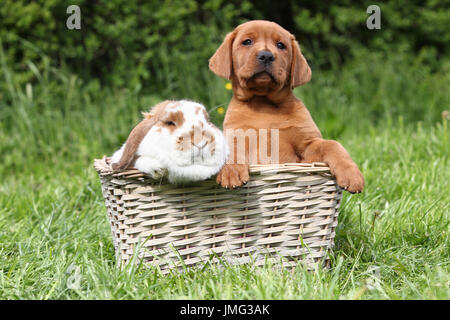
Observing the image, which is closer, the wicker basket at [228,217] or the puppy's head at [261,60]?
the wicker basket at [228,217]

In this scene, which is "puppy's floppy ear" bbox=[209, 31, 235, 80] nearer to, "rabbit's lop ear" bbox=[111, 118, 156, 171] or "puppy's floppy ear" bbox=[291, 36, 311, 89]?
"puppy's floppy ear" bbox=[291, 36, 311, 89]

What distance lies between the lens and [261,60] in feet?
7.00

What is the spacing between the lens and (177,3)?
474 cm

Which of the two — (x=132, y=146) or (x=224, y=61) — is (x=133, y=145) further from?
(x=224, y=61)

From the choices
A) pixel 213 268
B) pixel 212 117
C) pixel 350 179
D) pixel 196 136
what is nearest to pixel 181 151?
pixel 196 136

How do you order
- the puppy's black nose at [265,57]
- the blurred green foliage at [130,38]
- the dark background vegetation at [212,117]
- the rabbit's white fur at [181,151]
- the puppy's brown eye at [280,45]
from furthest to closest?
the blurred green foliage at [130,38] → the puppy's brown eye at [280,45] → the puppy's black nose at [265,57] → the dark background vegetation at [212,117] → the rabbit's white fur at [181,151]

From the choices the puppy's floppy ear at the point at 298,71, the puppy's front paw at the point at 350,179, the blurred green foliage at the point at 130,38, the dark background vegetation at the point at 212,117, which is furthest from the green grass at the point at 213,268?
the puppy's floppy ear at the point at 298,71

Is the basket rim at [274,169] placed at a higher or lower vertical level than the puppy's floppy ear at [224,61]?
lower

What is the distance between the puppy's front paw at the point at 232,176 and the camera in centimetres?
178

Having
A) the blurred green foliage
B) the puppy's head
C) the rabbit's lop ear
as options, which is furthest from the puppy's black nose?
the blurred green foliage

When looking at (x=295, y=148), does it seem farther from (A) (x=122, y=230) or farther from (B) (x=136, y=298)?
(B) (x=136, y=298)

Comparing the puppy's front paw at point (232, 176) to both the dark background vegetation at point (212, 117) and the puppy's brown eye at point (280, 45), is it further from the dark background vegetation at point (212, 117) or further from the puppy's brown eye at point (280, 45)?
the puppy's brown eye at point (280, 45)

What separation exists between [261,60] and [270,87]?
136 millimetres

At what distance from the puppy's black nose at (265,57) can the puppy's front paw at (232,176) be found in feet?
1.77
